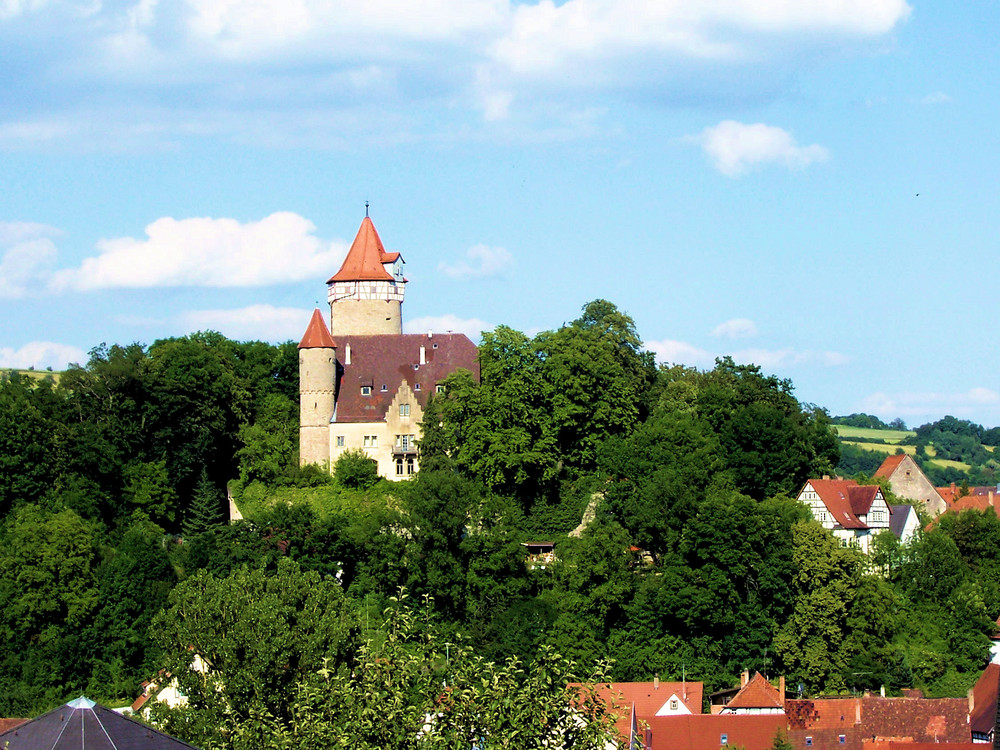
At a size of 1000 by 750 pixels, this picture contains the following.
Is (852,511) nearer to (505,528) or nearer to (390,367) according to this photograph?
(505,528)

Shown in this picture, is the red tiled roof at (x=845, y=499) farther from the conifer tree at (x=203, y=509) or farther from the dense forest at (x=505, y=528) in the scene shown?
the conifer tree at (x=203, y=509)

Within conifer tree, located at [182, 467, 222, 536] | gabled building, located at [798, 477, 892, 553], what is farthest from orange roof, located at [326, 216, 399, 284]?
gabled building, located at [798, 477, 892, 553]

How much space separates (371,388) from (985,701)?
28966 mm

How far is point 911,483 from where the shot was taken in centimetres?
8612

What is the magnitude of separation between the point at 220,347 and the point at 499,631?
22.8 m

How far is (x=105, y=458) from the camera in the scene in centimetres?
7100

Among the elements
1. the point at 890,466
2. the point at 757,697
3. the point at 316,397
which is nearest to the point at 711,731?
the point at 757,697

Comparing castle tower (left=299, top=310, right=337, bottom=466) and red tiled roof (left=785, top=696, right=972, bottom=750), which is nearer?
red tiled roof (left=785, top=696, right=972, bottom=750)

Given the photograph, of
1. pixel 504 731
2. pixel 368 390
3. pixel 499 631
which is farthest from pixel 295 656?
pixel 368 390

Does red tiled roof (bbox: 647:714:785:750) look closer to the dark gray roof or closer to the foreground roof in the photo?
the foreground roof

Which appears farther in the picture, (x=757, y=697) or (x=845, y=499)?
(x=845, y=499)

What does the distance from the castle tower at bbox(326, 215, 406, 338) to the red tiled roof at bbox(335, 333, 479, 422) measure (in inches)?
140

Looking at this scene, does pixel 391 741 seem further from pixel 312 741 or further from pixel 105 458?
pixel 105 458

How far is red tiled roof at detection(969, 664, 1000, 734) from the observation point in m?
56.3
